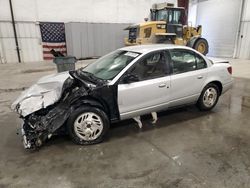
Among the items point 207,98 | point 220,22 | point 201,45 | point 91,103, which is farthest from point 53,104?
point 220,22

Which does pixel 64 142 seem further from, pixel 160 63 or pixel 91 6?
pixel 91 6

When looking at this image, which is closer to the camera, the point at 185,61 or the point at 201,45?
the point at 185,61

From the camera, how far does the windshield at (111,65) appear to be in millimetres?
3359

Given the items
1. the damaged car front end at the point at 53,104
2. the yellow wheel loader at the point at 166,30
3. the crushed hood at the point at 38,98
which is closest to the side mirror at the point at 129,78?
the damaged car front end at the point at 53,104

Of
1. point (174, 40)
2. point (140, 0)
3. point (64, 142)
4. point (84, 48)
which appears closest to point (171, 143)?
point (64, 142)

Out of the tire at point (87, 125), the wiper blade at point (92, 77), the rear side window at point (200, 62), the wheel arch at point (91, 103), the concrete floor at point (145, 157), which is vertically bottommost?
the concrete floor at point (145, 157)

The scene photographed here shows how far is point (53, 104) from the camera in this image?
3.10 metres

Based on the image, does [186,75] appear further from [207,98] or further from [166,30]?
[166,30]

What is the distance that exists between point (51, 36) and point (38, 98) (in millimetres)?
12036

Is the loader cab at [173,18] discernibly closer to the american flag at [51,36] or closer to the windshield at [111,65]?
the american flag at [51,36]

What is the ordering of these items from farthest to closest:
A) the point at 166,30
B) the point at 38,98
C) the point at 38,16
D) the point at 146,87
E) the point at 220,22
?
the point at 220,22, the point at 38,16, the point at 166,30, the point at 146,87, the point at 38,98

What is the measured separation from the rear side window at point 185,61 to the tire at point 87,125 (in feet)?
5.14

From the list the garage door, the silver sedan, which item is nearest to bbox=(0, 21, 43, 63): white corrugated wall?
the silver sedan

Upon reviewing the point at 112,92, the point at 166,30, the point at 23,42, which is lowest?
the point at 112,92
